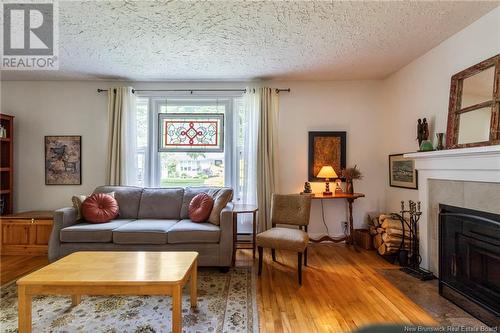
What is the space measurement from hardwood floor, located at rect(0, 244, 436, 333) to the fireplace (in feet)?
1.41

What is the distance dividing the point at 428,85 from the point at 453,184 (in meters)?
1.29

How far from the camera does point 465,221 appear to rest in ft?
7.20

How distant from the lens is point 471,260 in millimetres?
2160

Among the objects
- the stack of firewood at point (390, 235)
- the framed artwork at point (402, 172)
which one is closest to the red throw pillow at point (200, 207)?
the stack of firewood at point (390, 235)

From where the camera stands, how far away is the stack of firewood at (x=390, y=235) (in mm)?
3164

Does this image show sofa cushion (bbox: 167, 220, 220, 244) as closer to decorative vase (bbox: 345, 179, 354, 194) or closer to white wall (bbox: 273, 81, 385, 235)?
white wall (bbox: 273, 81, 385, 235)

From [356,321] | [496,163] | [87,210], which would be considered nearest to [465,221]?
[496,163]

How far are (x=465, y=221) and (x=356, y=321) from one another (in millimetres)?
1268

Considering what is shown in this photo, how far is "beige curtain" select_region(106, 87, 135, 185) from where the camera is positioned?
Result: 3.83 m

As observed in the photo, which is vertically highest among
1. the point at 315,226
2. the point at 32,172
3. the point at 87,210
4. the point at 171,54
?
the point at 171,54

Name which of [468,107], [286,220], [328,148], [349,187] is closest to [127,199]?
[286,220]

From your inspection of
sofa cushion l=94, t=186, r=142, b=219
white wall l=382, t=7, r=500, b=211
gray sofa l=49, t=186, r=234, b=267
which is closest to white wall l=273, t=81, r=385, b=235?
white wall l=382, t=7, r=500, b=211

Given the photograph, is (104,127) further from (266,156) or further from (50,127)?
(266,156)

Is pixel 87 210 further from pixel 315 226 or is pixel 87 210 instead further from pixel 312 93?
pixel 312 93
